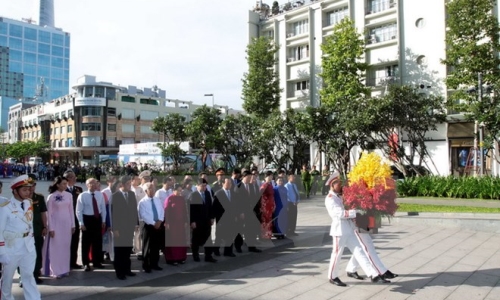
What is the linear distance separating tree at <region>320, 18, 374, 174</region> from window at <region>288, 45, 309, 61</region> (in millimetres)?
6769

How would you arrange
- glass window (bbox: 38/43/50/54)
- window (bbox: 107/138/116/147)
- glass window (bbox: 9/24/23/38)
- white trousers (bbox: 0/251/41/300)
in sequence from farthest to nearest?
glass window (bbox: 38/43/50/54)
glass window (bbox: 9/24/23/38)
window (bbox: 107/138/116/147)
white trousers (bbox: 0/251/41/300)

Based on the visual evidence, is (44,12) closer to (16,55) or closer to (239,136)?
(16,55)

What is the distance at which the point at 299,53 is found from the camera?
39.2 m

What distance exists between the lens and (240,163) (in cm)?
2633

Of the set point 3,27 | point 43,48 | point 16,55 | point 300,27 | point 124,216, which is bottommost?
point 124,216

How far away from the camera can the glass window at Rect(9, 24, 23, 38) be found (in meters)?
118

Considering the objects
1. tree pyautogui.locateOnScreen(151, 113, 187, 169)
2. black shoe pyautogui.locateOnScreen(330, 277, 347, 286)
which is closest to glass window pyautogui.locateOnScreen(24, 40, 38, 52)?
tree pyautogui.locateOnScreen(151, 113, 187, 169)

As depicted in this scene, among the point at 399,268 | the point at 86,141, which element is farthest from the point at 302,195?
the point at 86,141

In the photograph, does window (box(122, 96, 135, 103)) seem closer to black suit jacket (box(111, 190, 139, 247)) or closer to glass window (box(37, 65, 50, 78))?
black suit jacket (box(111, 190, 139, 247))

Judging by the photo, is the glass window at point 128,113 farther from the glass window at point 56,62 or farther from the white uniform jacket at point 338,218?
the glass window at point 56,62

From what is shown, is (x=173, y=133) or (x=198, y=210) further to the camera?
(x=173, y=133)

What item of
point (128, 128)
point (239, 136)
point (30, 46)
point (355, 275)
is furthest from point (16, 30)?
point (355, 275)

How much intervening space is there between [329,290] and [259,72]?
96.3 feet

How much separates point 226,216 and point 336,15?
3229cm
